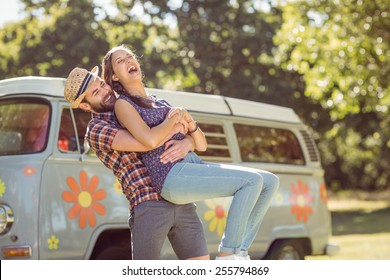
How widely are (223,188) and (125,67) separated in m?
0.81

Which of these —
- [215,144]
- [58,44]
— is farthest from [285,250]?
[58,44]

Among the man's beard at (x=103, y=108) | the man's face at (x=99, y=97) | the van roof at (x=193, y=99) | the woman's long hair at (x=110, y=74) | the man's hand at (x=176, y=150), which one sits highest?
the van roof at (x=193, y=99)

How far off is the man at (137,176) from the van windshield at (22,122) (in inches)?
103

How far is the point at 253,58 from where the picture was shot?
2556 centimetres

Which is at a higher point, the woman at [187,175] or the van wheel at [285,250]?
the woman at [187,175]

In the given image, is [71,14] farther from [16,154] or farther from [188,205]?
[188,205]

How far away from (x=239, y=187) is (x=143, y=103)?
2.17ft

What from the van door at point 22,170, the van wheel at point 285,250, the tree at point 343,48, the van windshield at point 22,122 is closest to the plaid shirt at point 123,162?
the van door at point 22,170

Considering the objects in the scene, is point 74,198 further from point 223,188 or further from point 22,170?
point 223,188

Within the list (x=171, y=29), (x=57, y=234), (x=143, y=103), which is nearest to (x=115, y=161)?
(x=143, y=103)

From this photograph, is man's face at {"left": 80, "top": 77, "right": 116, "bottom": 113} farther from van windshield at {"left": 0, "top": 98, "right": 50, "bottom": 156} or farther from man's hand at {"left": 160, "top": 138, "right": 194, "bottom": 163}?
van windshield at {"left": 0, "top": 98, "right": 50, "bottom": 156}

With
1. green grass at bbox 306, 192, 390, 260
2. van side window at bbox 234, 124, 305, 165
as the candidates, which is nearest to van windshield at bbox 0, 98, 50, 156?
van side window at bbox 234, 124, 305, 165

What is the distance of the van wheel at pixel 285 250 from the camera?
27.2 ft

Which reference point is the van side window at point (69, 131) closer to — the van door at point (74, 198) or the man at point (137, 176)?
the van door at point (74, 198)
